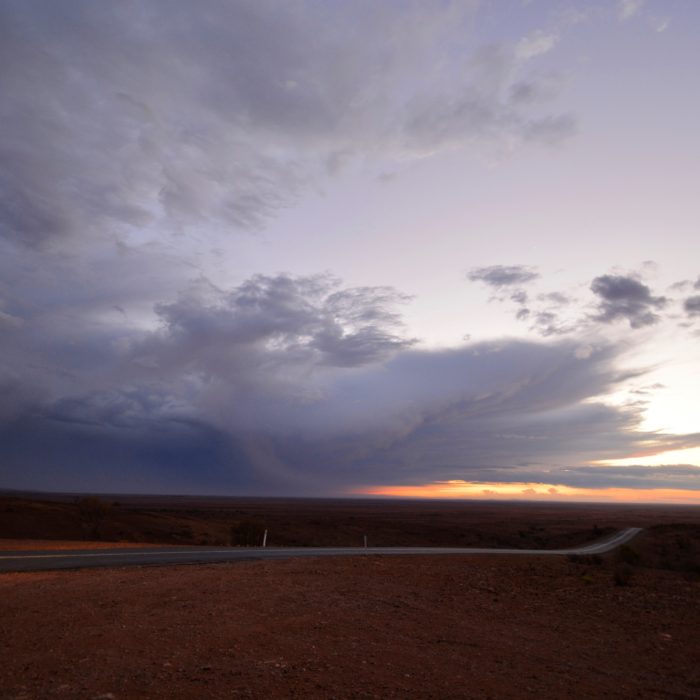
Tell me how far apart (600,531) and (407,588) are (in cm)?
5274

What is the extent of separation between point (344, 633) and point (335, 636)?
14.0 inches

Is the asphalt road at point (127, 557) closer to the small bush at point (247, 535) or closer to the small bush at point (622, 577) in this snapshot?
the small bush at point (622, 577)

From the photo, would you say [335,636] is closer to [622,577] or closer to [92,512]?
[622,577]

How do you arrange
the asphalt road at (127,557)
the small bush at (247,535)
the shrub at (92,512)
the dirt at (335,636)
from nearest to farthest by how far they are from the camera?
the dirt at (335,636)
the asphalt road at (127,557)
the small bush at (247,535)
the shrub at (92,512)

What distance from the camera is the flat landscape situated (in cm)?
854

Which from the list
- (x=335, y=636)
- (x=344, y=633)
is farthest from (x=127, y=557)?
(x=335, y=636)

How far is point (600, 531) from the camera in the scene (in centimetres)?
6259

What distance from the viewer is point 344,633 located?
1145cm

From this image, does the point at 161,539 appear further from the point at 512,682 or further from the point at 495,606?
the point at 512,682

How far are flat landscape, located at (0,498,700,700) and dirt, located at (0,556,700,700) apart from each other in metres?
0.04

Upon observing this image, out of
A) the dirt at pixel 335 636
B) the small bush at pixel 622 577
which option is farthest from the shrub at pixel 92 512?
the small bush at pixel 622 577

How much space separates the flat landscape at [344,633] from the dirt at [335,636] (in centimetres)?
4

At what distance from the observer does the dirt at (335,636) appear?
8.49 m

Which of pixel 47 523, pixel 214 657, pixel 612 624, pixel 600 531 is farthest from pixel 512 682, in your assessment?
pixel 600 531
